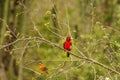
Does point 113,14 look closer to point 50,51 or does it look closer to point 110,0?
point 110,0

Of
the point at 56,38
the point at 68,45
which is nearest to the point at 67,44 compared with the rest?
the point at 68,45

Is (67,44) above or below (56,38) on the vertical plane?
above

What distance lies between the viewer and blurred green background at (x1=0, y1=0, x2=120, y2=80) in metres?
4.49

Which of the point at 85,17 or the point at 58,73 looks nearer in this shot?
the point at 58,73

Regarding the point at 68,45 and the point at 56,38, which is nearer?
the point at 68,45

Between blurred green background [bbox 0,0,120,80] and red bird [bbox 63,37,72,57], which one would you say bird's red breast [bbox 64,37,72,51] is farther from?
blurred green background [bbox 0,0,120,80]

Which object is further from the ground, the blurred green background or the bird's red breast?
the bird's red breast

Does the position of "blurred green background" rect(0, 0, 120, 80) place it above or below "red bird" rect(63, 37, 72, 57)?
below

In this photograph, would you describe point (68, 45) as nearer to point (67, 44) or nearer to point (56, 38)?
point (67, 44)

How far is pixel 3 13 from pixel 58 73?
440 centimetres

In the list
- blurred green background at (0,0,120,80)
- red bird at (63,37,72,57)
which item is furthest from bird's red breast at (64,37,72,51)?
blurred green background at (0,0,120,80)

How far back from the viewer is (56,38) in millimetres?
6574

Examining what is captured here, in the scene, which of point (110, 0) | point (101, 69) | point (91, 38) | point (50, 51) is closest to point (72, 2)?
point (110, 0)

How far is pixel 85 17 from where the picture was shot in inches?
378
